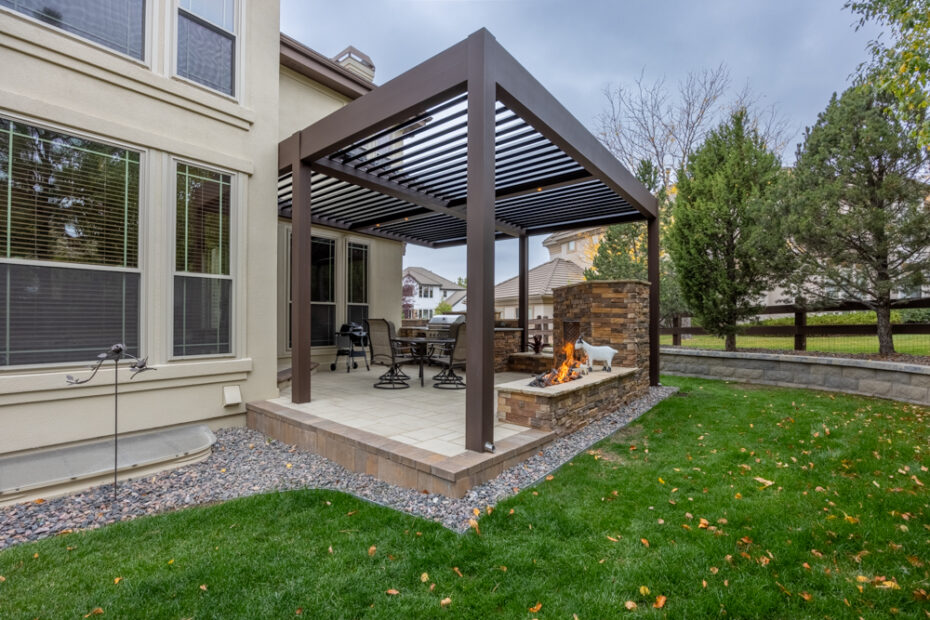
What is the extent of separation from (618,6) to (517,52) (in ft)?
12.2

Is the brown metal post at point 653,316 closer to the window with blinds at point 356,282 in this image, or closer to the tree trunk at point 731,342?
the tree trunk at point 731,342

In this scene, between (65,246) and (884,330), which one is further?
(884,330)

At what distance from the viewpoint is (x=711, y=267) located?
8477mm

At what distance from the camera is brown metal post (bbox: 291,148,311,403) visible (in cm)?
499

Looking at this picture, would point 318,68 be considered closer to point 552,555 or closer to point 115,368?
point 115,368

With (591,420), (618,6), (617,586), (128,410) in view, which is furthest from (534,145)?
(618,6)

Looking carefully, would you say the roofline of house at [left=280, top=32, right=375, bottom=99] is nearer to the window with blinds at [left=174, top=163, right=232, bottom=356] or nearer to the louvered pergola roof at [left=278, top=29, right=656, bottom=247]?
the louvered pergola roof at [left=278, top=29, right=656, bottom=247]

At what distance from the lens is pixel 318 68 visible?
7.06 metres

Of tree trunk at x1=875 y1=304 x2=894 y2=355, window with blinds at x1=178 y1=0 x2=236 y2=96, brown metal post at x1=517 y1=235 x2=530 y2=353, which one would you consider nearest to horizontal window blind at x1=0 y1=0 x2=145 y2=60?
window with blinds at x1=178 y1=0 x2=236 y2=96

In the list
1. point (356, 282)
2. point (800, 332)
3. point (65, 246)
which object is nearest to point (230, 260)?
point (65, 246)

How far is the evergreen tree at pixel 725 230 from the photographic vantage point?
8.08 meters

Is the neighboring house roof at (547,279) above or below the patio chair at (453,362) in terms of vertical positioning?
above

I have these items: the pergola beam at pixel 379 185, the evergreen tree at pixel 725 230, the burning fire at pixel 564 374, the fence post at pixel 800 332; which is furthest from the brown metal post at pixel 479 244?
the fence post at pixel 800 332

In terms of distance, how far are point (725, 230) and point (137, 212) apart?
29.9ft
